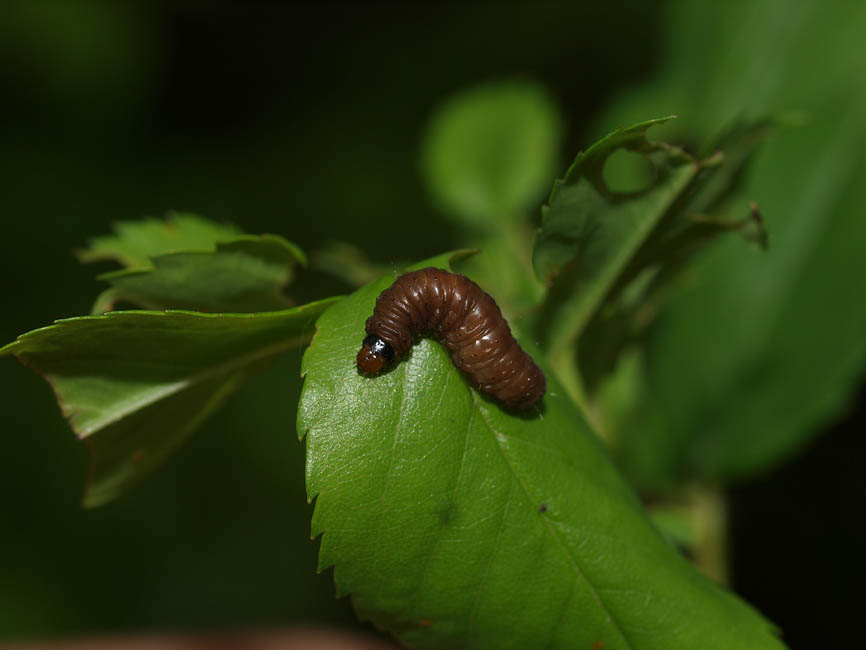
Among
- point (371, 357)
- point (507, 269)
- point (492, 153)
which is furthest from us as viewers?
point (492, 153)

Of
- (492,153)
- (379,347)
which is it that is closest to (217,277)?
(379,347)

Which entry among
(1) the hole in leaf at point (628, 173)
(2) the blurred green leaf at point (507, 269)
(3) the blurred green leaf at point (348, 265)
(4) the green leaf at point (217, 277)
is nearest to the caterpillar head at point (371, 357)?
(4) the green leaf at point (217, 277)

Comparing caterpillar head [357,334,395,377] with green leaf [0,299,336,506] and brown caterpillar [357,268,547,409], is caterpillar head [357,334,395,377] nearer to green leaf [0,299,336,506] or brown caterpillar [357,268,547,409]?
brown caterpillar [357,268,547,409]

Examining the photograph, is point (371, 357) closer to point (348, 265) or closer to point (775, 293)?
point (348, 265)

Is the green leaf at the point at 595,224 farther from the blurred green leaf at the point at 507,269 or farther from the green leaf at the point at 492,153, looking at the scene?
the green leaf at the point at 492,153

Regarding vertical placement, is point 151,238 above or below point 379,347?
below

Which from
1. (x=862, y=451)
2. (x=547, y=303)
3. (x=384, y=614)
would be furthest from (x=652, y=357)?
(x=384, y=614)

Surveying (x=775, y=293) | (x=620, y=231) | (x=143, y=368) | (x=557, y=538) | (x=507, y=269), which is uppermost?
(x=620, y=231)

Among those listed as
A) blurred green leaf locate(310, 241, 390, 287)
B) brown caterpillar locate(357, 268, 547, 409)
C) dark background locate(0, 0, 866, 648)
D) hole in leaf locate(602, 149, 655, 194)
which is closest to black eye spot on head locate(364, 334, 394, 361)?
brown caterpillar locate(357, 268, 547, 409)
